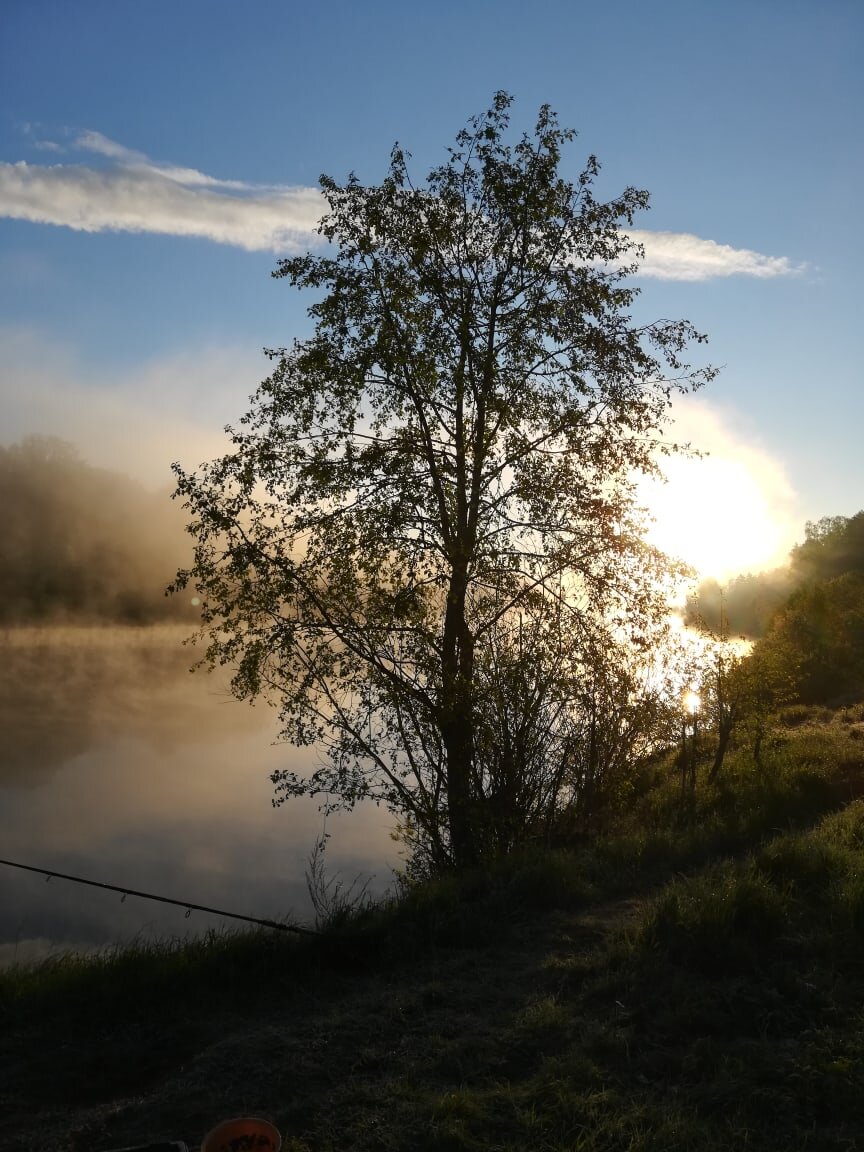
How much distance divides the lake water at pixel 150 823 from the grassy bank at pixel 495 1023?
1878 millimetres

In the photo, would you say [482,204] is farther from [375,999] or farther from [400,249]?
[375,999]

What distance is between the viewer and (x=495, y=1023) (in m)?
5.07

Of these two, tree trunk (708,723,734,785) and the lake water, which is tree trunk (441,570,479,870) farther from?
tree trunk (708,723,734,785)

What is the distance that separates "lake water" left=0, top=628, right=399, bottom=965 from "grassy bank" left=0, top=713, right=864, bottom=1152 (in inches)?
73.9

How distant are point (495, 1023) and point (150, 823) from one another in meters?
17.0

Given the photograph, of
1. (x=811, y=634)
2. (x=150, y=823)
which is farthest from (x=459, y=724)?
(x=811, y=634)

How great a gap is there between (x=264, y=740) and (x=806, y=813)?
25016 mm

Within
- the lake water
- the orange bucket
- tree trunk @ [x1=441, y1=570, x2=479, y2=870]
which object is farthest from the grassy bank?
tree trunk @ [x1=441, y1=570, x2=479, y2=870]

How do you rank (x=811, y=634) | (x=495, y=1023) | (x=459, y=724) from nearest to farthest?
(x=495, y=1023) → (x=459, y=724) → (x=811, y=634)

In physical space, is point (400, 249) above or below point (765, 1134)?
above

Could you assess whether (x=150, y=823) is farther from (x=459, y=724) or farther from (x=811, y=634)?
(x=811, y=634)

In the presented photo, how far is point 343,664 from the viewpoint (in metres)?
10.5

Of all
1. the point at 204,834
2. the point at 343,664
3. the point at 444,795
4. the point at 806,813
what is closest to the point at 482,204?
the point at 343,664

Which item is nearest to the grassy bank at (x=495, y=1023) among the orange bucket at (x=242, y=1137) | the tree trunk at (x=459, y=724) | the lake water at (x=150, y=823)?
the orange bucket at (x=242, y=1137)
